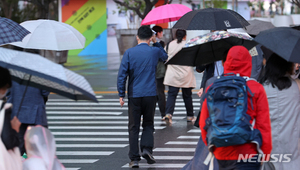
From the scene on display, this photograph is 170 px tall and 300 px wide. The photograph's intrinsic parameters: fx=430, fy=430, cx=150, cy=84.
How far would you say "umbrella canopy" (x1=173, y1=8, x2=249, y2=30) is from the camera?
580cm

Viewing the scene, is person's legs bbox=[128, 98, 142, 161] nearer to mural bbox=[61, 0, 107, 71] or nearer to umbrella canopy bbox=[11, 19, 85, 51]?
umbrella canopy bbox=[11, 19, 85, 51]

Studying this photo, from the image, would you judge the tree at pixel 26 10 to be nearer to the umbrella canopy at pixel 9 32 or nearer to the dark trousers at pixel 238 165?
the umbrella canopy at pixel 9 32

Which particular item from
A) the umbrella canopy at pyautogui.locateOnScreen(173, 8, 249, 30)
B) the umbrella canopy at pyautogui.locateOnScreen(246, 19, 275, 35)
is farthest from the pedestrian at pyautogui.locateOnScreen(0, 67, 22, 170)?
the umbrella canopy at pyautogui.locateOnScreen(246, 19, 275, 35)

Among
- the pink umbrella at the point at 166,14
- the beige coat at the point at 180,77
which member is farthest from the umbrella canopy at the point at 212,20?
the beige coat at the point at 180,77

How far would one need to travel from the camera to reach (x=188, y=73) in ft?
29.3

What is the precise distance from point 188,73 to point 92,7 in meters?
25.1

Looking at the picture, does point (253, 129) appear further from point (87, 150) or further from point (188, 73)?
point (188, 73)

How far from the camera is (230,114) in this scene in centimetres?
316

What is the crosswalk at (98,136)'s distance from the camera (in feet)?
21.6

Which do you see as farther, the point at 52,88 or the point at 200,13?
the point at 200,13

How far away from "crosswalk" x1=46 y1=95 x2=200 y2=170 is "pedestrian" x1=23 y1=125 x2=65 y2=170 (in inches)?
112

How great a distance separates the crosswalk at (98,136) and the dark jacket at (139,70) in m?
0.99

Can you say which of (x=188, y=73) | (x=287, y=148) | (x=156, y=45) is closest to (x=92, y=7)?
(x=188, y=73)

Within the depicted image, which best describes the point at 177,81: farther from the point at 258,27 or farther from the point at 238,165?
the point at 238,165
